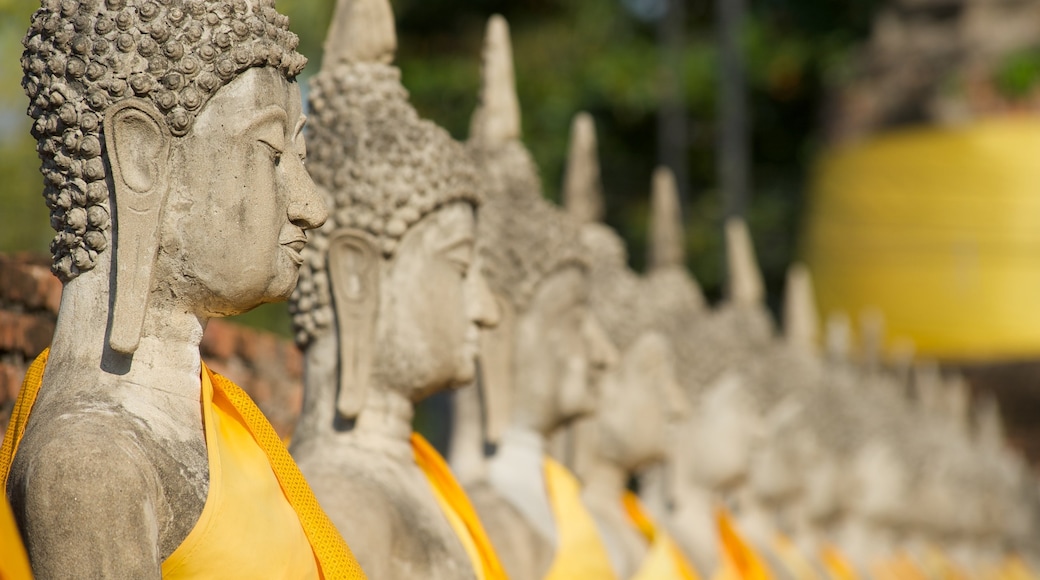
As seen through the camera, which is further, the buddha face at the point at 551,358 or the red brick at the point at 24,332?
the buddha face at the point at 551,358

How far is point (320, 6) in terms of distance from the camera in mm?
14141

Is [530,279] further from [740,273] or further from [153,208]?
[740,273]

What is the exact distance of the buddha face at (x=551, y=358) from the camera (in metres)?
6.74

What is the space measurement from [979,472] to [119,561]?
17904 millimetres

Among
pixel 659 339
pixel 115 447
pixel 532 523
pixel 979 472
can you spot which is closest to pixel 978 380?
pixel 979 472

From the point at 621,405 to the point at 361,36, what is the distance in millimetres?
2825

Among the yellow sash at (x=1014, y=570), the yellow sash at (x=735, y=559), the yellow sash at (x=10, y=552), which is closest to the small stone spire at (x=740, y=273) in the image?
the yellow sash at (x=735, y=559)

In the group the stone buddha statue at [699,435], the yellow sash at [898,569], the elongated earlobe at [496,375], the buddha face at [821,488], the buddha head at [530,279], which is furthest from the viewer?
the yellow sash at [898,569]

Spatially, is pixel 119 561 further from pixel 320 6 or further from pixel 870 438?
pixel 870 438

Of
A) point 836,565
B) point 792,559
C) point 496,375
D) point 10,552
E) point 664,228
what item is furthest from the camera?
point 836,565

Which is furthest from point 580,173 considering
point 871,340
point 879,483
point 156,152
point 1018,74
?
point 1018,74

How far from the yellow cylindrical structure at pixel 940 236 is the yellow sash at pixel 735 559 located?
548 inches

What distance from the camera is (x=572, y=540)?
6105 mm

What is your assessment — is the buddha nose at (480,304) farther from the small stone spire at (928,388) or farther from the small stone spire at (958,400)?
the small stone spire at (958,400)
